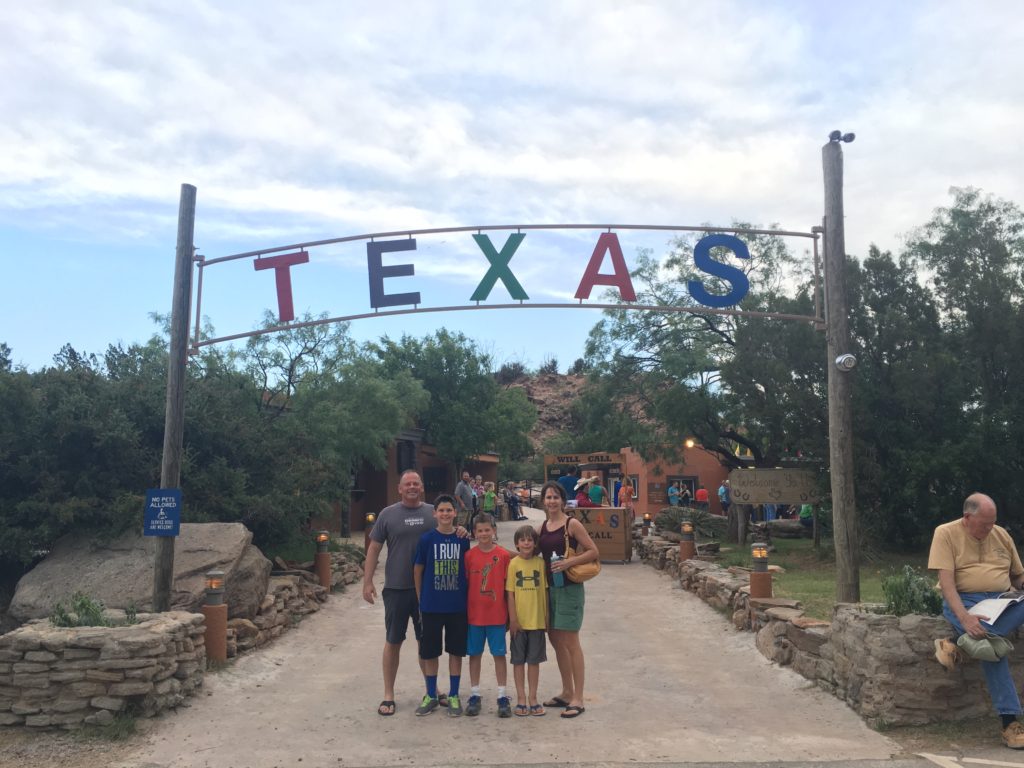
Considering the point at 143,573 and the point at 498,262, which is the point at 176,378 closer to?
the point at 143,573

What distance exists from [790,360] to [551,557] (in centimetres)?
1185

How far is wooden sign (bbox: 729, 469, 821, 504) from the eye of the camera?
14.5 m

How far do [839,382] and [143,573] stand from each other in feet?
25.3

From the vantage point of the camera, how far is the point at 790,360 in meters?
16.4

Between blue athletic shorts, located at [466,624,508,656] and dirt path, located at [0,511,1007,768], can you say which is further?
blue athletic shorts, located at [466,624,508,656]

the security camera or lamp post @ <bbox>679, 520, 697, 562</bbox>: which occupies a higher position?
the security camera

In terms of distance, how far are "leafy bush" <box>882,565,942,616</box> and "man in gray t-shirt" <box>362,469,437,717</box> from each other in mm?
3559

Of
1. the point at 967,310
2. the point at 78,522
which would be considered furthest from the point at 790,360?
the point at 78,522

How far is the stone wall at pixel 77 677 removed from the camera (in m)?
5.89

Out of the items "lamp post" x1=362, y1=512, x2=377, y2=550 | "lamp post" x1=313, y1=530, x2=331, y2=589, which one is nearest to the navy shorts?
"lamp post" x1=362, y1=512, x2=377, y2=550

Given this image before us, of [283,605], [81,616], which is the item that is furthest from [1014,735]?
[283,605]

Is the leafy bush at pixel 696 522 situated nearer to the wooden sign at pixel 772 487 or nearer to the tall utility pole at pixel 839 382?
the wooden sign at pixel 772 487

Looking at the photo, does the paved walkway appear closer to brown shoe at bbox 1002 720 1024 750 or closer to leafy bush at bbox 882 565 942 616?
brown shoe at bbox 1002 720 1024 750

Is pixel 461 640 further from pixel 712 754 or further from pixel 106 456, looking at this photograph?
pixel 106 456
